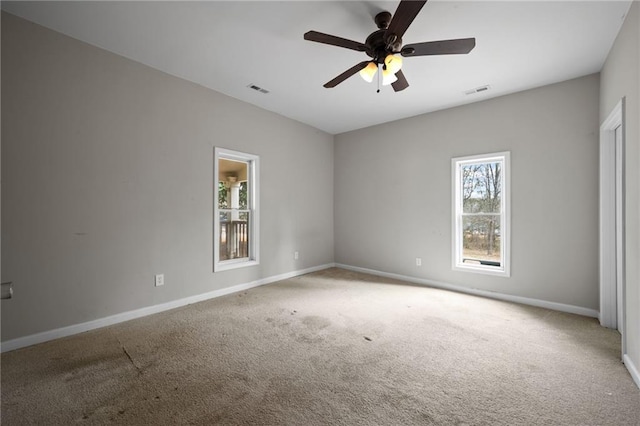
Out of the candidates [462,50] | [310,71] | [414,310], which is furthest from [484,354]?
[310,71]

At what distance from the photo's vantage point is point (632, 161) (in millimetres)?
2008

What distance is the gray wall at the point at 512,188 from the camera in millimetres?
3152

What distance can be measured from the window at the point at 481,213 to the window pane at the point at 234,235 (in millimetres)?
3227

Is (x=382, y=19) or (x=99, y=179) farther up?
(x=382, y=19)

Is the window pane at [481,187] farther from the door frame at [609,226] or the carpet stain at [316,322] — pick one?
the carpet stain at [316,322]

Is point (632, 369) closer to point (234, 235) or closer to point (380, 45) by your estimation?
point (380, 45)

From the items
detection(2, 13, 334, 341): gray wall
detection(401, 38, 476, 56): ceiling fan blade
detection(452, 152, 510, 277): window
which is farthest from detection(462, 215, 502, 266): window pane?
detection(2, 13, 334, 341): gray wall

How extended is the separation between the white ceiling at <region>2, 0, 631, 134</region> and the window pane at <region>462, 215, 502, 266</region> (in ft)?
5.78

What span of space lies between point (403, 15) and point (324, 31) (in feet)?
2.92

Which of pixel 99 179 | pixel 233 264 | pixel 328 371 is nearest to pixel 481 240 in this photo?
pixel 328 371

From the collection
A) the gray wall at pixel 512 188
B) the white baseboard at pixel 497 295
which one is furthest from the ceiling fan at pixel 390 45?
the white baseboard at pixel 497 295

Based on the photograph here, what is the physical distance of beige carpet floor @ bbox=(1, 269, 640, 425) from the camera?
1.60m

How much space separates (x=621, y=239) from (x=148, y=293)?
482 cm

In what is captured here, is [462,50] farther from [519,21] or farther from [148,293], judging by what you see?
[148,293]
